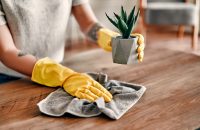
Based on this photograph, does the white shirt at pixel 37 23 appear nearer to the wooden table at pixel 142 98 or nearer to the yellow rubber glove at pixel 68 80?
the wooden table at pixel 142 98

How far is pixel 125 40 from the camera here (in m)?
1.26

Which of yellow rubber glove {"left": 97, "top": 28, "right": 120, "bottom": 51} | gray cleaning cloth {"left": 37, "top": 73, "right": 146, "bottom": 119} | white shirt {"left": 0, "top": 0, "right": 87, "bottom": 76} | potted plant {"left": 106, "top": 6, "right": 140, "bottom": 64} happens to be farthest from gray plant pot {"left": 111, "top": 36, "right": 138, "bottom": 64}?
white shirt {"left": 0, "top": 0, "right": 87, "bottom": 76}

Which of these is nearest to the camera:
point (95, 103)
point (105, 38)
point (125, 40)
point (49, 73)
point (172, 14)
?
point (95, 103)

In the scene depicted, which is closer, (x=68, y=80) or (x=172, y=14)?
(x=68, y=80)

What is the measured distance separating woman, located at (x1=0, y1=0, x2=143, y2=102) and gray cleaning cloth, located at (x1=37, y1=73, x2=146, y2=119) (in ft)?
0.13

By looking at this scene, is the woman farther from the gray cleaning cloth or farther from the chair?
the chair

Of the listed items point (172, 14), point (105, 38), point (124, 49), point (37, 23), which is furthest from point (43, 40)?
point (172, 14)

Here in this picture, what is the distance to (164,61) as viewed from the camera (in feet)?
5.70

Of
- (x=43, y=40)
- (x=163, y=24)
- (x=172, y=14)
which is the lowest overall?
(x=163, y=24)

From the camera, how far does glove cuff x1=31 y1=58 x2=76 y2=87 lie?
138 centimetres

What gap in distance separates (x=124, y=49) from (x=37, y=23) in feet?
2.09

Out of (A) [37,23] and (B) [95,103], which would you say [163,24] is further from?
(B) [95,103]

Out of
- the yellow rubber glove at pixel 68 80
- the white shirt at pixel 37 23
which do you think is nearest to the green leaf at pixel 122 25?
the yellow rubber glove at pixel 68 80

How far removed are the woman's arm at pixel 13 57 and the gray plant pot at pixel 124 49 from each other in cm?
38
